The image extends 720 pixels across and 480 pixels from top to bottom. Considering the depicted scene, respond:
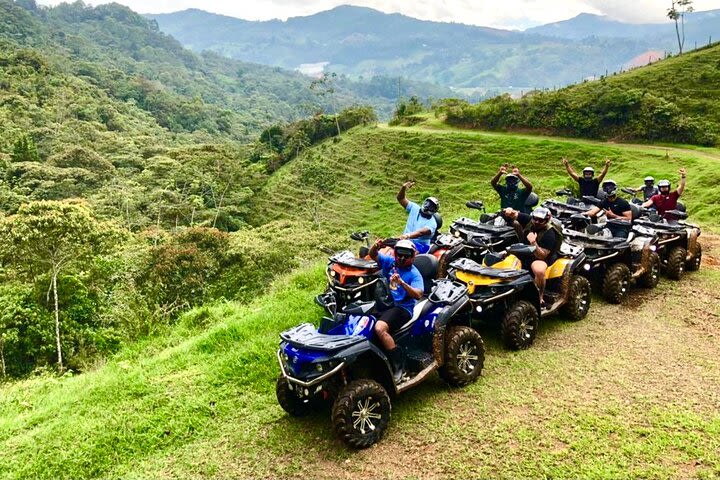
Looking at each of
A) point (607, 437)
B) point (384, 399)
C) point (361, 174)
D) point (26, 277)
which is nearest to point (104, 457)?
point (384, 399)

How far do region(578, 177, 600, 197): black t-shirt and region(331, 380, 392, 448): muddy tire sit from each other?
856cm

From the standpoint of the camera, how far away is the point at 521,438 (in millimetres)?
5168

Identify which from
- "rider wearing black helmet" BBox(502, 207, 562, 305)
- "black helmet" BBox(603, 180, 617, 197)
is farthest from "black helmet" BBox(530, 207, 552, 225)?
"black helmet" BBox(603, 180, 617, 197)

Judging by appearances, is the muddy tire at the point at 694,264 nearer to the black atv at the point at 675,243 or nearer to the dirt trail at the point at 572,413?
the black atv at the point at 675,243

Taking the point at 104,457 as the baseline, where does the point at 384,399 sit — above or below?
above

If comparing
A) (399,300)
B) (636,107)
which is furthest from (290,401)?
(636,107)

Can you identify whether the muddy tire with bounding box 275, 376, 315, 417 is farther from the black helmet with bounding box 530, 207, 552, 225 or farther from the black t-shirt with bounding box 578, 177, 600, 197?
the black t-shirt with bounding box 578, 177, 600, 197

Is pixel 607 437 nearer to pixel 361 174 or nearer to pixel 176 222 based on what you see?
pixel 176 222

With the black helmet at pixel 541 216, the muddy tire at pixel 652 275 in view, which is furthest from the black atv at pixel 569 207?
the black helmet at pixel 541 216

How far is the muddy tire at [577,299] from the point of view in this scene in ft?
26.3

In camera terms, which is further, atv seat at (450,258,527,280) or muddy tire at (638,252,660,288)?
muddy tire at (638,252,660,288)

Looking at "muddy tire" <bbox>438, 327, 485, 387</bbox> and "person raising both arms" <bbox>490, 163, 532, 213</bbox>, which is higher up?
"person raising both arms" <bbox>490, 163, 532, 213</bbox>

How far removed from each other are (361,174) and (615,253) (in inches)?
1927

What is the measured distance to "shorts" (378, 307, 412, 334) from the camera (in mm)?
5555
